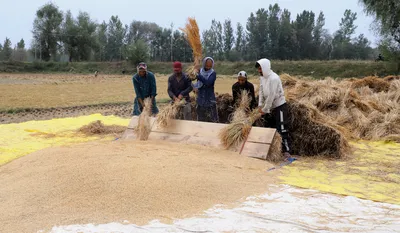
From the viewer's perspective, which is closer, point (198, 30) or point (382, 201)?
point (382, 201)

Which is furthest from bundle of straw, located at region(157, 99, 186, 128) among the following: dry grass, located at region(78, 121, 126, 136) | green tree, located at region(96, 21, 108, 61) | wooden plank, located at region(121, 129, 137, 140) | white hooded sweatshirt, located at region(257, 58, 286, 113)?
green tree, located at region(96, 21, 108, 61)

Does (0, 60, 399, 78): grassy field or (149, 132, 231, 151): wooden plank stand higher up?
(0, 60, 399, 78): grassy field

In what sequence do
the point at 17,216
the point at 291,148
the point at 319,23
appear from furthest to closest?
the point at 319,23 < the point at 291,148 < the point at 17,216

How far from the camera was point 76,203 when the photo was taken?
10.2 ft

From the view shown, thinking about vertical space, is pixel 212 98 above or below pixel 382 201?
above

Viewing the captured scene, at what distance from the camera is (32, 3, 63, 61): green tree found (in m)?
49.2

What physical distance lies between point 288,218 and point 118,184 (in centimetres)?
149

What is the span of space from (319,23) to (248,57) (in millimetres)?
12870

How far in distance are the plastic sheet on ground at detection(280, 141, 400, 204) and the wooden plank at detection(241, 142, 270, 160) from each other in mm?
327

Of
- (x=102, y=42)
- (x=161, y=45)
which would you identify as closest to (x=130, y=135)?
(x=161, y=45)

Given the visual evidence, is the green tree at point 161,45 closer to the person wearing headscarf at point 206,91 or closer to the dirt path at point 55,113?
the dirt path at point 55,113

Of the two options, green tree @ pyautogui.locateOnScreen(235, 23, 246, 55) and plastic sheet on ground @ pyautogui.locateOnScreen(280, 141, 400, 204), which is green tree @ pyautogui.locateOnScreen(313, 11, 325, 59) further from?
plastic sheet on ground @ pyautogui.locateOnScreen(280, 141, 400, 204)

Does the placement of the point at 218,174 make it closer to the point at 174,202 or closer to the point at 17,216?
the point at 174,202

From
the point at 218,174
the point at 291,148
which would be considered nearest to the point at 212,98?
the point at 291,148
